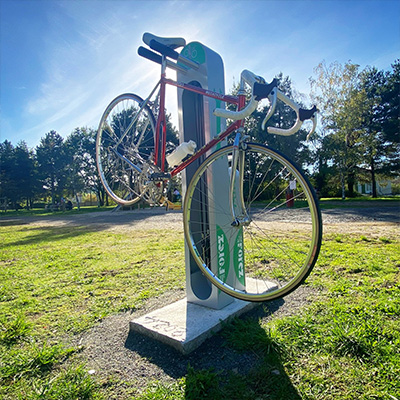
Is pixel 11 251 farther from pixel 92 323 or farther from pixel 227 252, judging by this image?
pixel 227 252

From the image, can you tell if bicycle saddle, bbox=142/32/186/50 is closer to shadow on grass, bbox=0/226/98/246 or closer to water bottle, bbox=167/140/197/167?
water bottle, bbox=167/140/197/167

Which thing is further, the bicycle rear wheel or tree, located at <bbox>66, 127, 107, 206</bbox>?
tree, located at <bbox>66, 127, 107, 206</bbox>

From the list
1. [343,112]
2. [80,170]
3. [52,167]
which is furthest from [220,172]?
[52,167]

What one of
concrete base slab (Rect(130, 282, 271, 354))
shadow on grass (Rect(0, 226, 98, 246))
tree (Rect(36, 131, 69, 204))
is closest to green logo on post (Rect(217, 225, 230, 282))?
concrete base slab (Rect(130, 282, 271, 354))

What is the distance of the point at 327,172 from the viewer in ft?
73.5

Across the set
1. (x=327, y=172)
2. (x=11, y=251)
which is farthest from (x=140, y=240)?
(x=327, y=172)

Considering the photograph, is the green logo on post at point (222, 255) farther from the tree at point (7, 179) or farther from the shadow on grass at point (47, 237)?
the tree at point (7, 179)

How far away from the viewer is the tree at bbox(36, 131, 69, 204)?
37875mm

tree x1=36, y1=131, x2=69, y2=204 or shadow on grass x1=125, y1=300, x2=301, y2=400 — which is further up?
tree x1=36, y1=131, x2=69, y2=204

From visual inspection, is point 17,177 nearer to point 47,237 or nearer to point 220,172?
point 47,237

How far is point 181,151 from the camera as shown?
210 cm

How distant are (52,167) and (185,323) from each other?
41704 mm

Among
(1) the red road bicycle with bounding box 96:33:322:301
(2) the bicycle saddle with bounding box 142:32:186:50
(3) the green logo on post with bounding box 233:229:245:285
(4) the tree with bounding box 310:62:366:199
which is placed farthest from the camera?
(4) the tree with bounding box 310:62:366:199

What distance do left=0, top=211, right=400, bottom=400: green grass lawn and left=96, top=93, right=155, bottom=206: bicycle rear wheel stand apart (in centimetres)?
115
